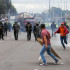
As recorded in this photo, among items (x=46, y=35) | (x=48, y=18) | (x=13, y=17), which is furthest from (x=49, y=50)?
(x=48, y=18)

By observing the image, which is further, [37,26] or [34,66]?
[37,26]

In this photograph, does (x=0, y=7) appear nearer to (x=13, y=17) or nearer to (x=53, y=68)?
(x=13, y=17)

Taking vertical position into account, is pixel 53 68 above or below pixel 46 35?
below

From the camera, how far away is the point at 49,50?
1352cm

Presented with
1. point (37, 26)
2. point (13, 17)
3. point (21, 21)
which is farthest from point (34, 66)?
point (13, 17)

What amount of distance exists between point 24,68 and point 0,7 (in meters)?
100

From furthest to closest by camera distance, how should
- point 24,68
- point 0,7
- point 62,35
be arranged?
point 0,7 → point 62,35 → point 24,68

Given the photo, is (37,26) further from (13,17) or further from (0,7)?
(0,7)

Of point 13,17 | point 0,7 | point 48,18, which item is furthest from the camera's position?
point 0,7

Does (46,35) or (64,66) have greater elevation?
(46,35)

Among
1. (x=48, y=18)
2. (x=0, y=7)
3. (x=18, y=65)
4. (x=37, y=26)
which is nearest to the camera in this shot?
(x=18, y=65)

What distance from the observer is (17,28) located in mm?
32000

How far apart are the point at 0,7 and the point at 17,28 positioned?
80402mm

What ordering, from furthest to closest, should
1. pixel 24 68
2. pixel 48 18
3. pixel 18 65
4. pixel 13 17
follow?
pixel 48 18 < pixel 13 17 < pixel 18 65 < pixel 24 68
